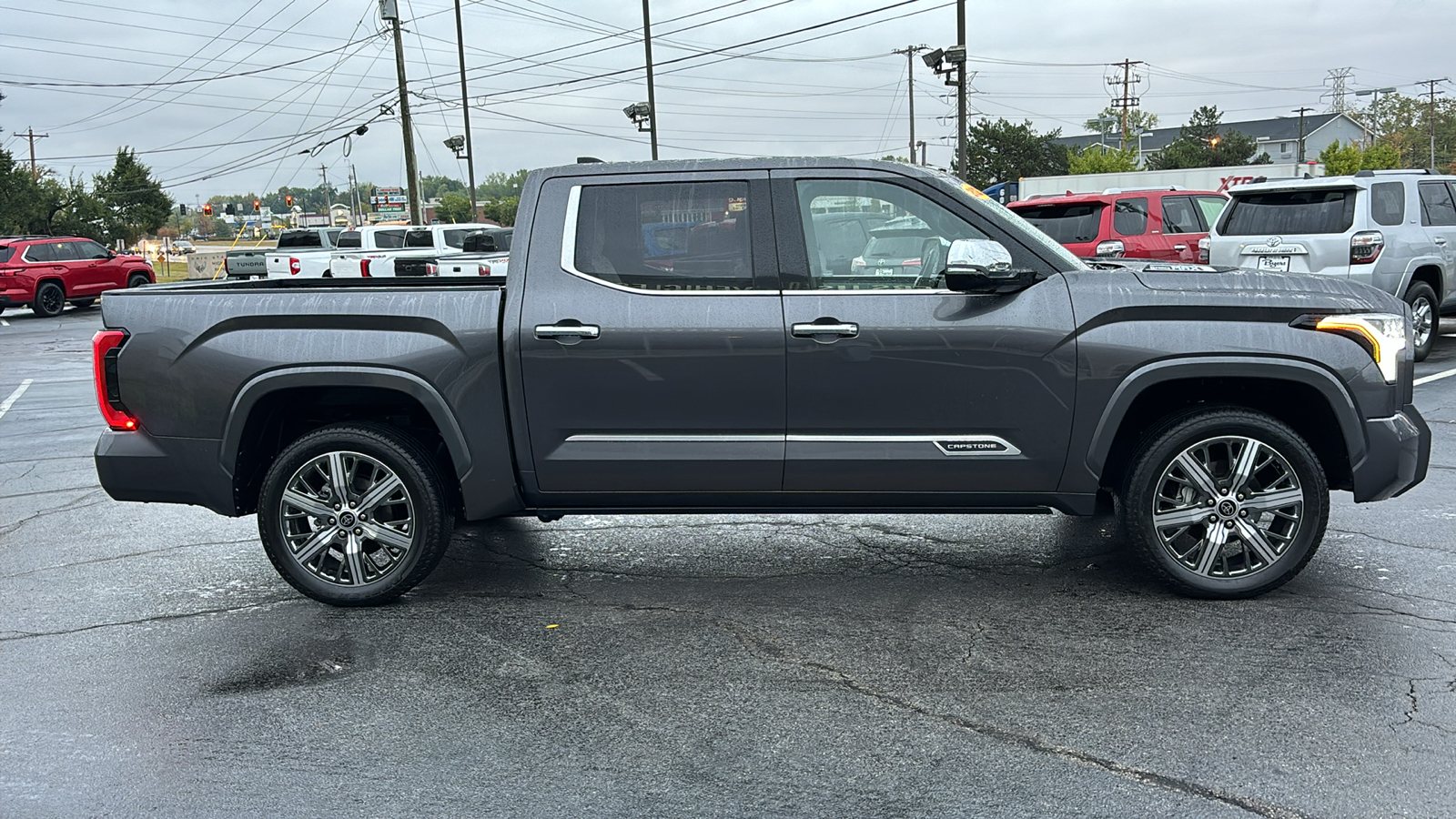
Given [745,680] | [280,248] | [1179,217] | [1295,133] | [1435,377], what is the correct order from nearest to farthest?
[745,680] → [1435,377] → [1179,217] → [280,248] → [1295,133]

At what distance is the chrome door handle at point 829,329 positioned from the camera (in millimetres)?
4641

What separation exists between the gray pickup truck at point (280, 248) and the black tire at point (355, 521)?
74.7 feet

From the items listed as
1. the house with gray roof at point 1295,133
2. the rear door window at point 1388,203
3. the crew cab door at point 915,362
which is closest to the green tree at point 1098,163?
the house with gray roof at point 1295,133

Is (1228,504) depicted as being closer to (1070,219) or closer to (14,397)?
(1070,219)

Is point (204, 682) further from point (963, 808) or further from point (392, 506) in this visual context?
point (963, 808)

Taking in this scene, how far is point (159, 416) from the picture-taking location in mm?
4949

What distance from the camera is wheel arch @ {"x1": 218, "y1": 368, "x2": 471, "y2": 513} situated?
4.82 metres

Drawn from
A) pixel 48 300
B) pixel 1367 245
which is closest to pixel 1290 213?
pixel 1367 245

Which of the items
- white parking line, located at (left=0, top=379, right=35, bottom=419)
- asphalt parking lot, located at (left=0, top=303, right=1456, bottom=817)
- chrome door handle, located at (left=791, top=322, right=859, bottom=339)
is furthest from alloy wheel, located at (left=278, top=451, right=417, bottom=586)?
white parking line, located at (left=0, top=379, right=35, bottom=419)

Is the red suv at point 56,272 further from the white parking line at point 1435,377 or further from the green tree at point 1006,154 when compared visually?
the green tree at point 1006,154

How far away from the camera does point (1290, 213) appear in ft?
37.8

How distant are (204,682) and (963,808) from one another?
2.78 m

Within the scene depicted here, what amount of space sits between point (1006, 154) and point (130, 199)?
1772 inches

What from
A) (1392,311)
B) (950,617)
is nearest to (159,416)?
(950,617)
